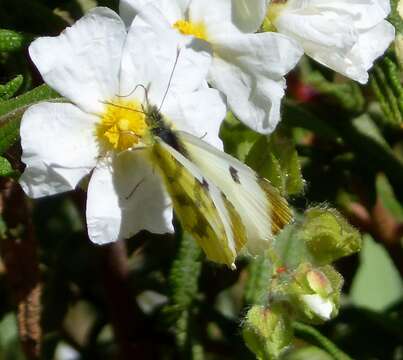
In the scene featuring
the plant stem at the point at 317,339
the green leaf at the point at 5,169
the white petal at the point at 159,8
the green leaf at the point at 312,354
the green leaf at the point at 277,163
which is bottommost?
the green leaf at the point at 312,354

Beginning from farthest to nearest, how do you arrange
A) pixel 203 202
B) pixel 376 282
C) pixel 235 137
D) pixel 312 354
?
pixel 376 282
pixel 312 354
pixel 235 137
pixel 203 202

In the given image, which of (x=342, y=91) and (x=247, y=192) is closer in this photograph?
(x=247, y=192)

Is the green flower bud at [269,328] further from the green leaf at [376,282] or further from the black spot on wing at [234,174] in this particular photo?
the green leaf at [376,282]

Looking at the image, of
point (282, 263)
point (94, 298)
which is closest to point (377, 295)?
point (94, 298)

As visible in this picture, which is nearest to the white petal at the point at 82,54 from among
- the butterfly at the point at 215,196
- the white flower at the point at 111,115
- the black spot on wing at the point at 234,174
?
the white flower at the point at 111,115

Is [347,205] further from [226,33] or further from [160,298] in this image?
[226,33]

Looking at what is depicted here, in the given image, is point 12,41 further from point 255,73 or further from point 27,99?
point 255,73

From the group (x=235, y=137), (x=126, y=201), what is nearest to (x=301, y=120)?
(x=235, y=137)

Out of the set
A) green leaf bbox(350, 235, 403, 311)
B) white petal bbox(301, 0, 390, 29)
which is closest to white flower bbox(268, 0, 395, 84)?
white petal bbox(301, 0, 390, 29)

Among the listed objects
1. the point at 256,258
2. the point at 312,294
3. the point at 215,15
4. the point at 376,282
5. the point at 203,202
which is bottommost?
the point at 376,282
